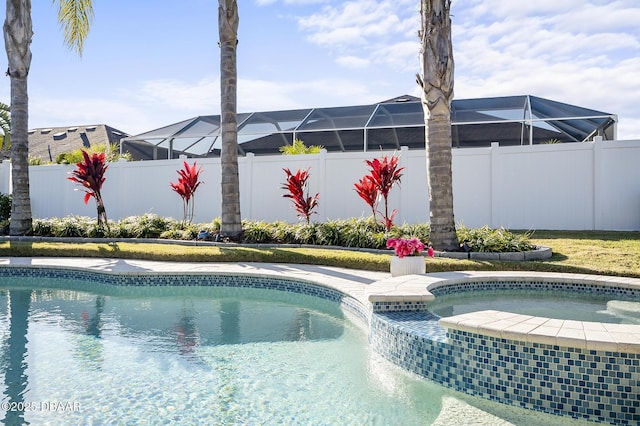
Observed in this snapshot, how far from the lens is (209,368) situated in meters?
4.48

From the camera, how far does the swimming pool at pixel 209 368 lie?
3514mm

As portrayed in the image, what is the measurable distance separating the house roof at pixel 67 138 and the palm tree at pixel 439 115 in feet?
82.8

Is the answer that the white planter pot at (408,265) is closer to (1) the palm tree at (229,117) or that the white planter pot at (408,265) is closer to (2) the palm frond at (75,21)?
(1) the palm tree at (229,117)

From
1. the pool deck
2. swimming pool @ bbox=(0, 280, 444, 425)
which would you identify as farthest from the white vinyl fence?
swimming pool @ bbox=(0, 280, 444, 425)

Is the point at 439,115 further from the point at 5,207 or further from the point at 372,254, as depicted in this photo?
the point at 5,207

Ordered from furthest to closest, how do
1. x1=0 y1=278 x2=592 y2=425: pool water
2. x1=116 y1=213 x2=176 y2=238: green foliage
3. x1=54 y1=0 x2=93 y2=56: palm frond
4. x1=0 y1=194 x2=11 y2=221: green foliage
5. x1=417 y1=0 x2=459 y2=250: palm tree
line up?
x1=0 y1=194 x2=11 y2=221: green foliage, x1=54 y1=0 x2=93 y2=56: palm frond, x1=116 y1=213 x2=176 y2=238: green foliage, x1=417 y1=0 x2=459 y2=250: palm tree, x1=0 y1=278 x2=592 y2=425: pool water

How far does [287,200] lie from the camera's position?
14625 mm

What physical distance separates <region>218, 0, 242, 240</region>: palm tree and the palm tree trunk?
20.4 feet

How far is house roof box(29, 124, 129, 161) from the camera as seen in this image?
3045 centimetres

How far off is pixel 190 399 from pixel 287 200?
36.2ft

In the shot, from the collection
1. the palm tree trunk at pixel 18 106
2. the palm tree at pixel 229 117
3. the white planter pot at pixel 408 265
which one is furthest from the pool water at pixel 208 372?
the palm tree trunk at pixel 18 106

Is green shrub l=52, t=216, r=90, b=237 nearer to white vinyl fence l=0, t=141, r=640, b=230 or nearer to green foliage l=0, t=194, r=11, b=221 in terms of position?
white vinyl fence l=0, t=141, r=640, b=230

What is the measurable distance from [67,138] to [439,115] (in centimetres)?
3015

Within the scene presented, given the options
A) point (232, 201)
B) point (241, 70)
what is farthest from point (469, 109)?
point (232, 201)
